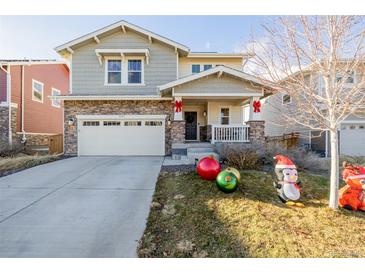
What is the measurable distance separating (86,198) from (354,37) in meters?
6.96

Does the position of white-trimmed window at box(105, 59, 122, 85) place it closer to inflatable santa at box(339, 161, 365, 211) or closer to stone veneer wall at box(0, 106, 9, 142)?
stone veneer wall at box(0, 106, 9, 142)

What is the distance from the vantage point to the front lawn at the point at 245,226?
3437 millimetres

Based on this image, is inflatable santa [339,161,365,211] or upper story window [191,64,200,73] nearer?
inflatable santa [339,161,365,211]

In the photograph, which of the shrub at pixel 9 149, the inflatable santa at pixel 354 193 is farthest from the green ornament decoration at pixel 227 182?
the shrub at pixel 9 149

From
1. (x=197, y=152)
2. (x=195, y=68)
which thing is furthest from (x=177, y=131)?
(x=195, y=68)

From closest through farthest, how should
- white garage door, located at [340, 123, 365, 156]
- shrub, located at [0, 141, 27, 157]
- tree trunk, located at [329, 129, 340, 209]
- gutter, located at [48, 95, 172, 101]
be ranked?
tree trunk, located at [329, 129, 340, 209] → shrub, located at [0, 141, 27, 157] → gutter, located at [48, 95, 172, 101] → white garage door, located at [340, 123, 365, 156]

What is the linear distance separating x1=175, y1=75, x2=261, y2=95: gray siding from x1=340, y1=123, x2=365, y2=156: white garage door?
7520 mm

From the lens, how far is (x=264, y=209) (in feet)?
15.4

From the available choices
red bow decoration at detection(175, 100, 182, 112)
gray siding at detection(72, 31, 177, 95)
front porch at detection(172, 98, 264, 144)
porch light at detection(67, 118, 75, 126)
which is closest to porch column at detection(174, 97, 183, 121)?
red bow decoration at detection(175, 100, 182, 112)

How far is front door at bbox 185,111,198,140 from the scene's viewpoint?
13.9m

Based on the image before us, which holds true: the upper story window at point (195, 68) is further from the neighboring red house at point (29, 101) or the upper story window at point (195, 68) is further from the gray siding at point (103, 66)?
the neighboring red house at point (29, 101)

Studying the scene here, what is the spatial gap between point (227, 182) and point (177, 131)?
525 centimetres

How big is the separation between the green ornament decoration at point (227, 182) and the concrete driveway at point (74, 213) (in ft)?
5.97
